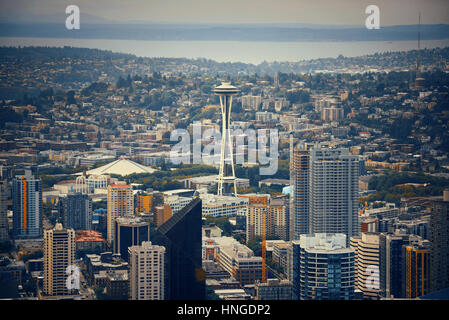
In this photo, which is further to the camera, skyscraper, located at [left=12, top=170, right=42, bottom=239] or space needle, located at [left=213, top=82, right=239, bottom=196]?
space needle, located at [left=213, top=82, right=239, bottom=196]

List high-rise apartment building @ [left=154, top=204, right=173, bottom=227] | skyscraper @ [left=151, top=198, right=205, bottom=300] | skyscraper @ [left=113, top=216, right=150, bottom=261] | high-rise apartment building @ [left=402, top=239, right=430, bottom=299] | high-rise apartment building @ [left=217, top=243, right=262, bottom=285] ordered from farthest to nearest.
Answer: high-rise apartment building @ [left=154, top=204, right=173, bottom=227] → skyscraper @ [left=113, top=216, right=150, bottom=261] → high-rise apartment building @ [left=217, top=243, right=262, bottom=285] → high-rise apartment building @ [left=402, top=239, right=430, bottom=299] → skyscraper @ [left=151, top=198, right=205, bottom=300]

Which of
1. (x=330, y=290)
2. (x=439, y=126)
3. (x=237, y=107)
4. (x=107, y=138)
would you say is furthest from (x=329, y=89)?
(x=330, y=290)

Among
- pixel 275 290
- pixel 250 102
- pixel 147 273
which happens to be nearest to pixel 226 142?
pixel 250 102

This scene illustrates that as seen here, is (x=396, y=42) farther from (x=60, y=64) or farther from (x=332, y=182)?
(x=60, y=64)

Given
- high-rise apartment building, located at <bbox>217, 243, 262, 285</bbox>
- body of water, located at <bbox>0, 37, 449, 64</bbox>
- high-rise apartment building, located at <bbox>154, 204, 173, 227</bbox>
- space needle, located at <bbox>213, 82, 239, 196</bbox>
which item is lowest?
high-rise apartment building, located at <bbox>217, 243, 262, 285</bbox>

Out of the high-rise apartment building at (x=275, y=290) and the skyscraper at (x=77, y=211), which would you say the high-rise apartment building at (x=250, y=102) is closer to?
the skyscraper at (x=77, y=211)

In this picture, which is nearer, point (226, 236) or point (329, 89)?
point (226, 236)

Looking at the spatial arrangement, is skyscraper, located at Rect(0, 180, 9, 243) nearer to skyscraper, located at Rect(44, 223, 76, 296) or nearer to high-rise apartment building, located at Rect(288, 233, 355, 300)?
skyscraper, located at Rect(44, 223, 76, 296)

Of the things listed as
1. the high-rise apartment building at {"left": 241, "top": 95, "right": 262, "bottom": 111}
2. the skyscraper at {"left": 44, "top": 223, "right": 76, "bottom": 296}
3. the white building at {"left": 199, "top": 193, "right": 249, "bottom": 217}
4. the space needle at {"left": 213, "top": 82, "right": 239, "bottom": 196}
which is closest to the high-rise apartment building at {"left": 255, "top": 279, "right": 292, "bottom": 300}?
the skyscraper at {"left": 44, "top": 223, "right": 76, "bottom": 296}
